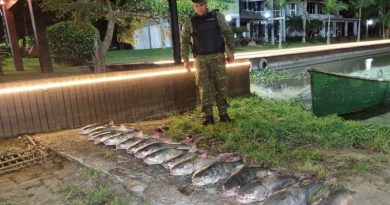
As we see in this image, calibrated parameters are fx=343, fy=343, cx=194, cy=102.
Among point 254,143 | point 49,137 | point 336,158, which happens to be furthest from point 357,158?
point 49,137

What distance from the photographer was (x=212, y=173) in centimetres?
367

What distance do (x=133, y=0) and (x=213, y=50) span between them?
13.0 ft

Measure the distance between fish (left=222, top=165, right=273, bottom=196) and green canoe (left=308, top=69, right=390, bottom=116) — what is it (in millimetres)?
4209

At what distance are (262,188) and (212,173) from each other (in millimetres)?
608

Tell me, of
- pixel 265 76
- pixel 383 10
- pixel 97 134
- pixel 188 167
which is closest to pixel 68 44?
pixel 97 134

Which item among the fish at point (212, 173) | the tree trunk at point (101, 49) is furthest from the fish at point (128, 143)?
the tree trunk at point (101, 49)

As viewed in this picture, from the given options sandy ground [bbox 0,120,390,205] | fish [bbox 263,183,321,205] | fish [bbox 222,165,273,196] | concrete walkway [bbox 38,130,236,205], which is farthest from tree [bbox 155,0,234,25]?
fish [bbox 263,183,321,205]

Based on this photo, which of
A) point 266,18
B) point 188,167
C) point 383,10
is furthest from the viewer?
point 383,10

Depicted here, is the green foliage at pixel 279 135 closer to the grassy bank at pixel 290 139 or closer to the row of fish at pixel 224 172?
the grassy bank at pixel 290 139

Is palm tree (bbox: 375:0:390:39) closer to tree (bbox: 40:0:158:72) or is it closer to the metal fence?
tree (bbox: 40:0:158:72)

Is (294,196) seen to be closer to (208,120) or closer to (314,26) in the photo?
(208,120)

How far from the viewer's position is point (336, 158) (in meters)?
4.41

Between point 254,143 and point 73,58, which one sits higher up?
point 73,58

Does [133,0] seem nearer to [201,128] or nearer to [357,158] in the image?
[201,128]
